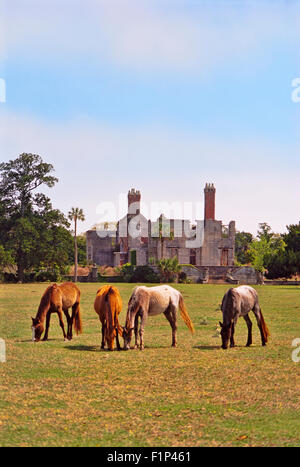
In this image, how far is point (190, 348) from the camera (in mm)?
13594

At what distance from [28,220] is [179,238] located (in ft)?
82.3

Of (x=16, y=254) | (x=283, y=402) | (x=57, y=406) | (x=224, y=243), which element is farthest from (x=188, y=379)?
(x=224, y=243)

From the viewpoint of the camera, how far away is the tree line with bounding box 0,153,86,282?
64188 mm

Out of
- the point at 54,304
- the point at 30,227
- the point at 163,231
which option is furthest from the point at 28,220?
the point at 54,304

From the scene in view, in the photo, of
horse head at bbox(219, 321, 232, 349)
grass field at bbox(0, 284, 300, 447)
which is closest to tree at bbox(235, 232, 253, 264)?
horse head at bbox(219, 321, 232, 349)

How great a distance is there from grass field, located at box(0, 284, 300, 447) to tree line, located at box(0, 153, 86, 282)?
5024cm

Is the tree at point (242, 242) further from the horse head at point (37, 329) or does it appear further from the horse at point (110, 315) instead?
the horse at point (110, 315)

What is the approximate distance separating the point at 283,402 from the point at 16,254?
5993cm

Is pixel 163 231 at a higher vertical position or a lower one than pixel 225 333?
higher

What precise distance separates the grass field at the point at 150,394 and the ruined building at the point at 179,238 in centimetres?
6444

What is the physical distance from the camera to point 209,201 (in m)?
82.7

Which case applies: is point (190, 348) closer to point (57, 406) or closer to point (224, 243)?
point (57, 406)

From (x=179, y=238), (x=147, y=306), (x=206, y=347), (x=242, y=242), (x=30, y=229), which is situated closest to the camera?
(x=147, y=306)

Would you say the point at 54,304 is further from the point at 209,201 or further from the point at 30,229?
the point at 209,201
